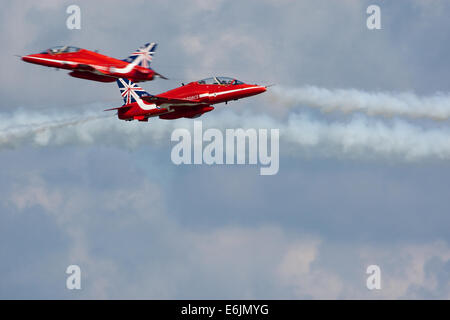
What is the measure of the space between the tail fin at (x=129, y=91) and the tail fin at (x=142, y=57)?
1164 cm

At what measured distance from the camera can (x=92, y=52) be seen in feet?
251

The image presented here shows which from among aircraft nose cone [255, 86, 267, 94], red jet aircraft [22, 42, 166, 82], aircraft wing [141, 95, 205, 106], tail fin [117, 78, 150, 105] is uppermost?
tail fin [117, 78, 150, 105]

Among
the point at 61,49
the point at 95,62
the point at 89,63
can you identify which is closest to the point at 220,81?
the point at 95,62

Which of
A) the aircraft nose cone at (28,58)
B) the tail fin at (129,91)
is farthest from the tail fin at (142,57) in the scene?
the tail fin at (129,91)

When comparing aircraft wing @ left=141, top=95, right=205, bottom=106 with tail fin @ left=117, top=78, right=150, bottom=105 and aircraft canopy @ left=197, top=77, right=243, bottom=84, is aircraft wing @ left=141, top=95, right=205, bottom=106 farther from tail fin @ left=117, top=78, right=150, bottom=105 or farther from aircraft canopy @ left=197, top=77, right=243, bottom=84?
tail fin @ left=117, top=78, right=150, bottom=105

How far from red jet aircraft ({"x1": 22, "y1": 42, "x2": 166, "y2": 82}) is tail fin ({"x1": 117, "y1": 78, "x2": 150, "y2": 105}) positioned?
1183 cm

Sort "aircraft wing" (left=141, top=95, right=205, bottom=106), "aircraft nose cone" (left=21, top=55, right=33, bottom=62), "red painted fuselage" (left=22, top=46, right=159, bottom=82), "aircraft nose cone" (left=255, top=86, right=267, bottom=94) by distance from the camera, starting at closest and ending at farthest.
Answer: "aircraft nose cone" (left=21, top=55, right=33, bottom=62) → "red painted fuselage" (left=22, top=46, right=159, bottom=82) → "aircraft wing" (left=141, top=95, right=205, bottom=106) → "aircraft nose cone" (left=255, top=86, right=267, bottom=94)

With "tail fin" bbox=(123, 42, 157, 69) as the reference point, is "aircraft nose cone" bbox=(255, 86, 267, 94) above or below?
below

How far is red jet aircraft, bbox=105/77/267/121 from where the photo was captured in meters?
81.8

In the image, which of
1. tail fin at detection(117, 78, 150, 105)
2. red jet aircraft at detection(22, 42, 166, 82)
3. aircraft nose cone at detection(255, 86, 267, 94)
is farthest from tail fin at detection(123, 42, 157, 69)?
tail fin at detection(117, 78, 150, 105)

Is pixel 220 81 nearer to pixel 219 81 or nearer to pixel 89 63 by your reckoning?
pixel 219 81
